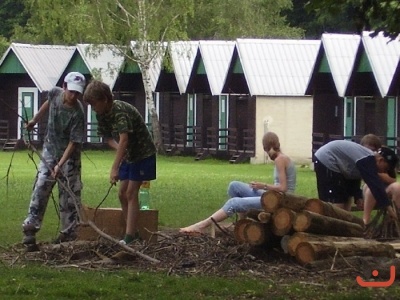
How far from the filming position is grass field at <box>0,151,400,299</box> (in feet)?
31.6

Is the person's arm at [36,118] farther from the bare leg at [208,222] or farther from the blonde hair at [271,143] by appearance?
the blonde hair at [271,143]

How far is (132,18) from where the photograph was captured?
47938 mm

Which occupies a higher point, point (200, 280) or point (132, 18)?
point (132, 18)

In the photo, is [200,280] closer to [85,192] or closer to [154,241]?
[154,241]

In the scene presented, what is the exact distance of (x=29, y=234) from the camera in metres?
12.5

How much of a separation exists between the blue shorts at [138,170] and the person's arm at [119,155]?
206 mm

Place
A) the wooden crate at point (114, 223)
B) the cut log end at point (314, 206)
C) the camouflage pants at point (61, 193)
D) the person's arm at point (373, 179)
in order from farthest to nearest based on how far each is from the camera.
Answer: the camouflage pants at point (61, 193), the person's arm at point (373, 179), the wooden crate at point (114, 223), the cut log end at point (314, 206)

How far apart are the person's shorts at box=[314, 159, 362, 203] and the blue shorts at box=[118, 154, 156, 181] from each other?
2.24 meters

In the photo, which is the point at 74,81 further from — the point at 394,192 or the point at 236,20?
the point at 236,20

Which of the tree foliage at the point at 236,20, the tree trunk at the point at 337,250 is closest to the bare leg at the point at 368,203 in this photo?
the tree trunk at the point at 337,250

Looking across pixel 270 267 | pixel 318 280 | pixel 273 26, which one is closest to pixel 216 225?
pixel 270 267

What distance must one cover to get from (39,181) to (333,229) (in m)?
3.19

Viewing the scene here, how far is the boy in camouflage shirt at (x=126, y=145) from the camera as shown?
39.9 ft

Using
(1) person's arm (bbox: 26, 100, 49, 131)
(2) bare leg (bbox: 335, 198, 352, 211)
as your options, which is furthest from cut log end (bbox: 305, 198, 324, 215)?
(1) person's arm (bbox: 26, 100, 49, 131)
